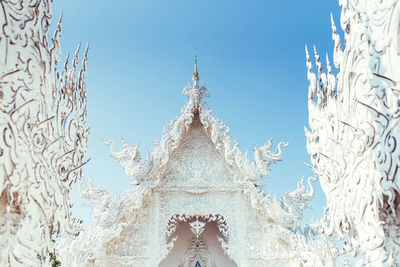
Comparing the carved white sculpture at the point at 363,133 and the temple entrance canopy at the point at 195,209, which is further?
the temple entrance canopy at the point at 195,209

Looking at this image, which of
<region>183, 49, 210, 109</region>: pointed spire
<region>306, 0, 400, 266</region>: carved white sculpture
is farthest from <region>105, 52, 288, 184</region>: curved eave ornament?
<region>306, 0, 400, 266</region>: carved white sculpture

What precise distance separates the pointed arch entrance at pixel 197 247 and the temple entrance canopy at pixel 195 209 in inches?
0.5

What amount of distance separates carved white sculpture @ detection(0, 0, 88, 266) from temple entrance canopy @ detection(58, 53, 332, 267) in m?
1.74

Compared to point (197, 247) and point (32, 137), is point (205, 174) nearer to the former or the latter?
point (197, 247)

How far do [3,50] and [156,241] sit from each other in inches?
132

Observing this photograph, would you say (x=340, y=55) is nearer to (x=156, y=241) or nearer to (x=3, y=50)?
(x=3, y=50)

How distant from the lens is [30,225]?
3029 mm

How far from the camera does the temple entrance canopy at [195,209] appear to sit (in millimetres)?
5309

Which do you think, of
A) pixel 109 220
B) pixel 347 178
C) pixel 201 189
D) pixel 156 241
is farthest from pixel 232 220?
pixel 347 178

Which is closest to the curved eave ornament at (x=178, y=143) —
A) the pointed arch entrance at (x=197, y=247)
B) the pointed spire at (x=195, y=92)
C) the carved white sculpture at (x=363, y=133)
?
the pointed spire at (x=195, y=92)

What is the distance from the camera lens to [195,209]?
5711mm

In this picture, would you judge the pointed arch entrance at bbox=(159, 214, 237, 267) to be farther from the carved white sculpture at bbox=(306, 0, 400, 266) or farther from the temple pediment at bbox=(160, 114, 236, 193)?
the carved white sculpture at bbox=(306, 0, 400, 266)

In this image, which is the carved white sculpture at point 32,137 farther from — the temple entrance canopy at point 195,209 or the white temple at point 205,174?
the temple entrance canopy at point 195,209

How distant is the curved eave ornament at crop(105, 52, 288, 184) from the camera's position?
18.5 feet
